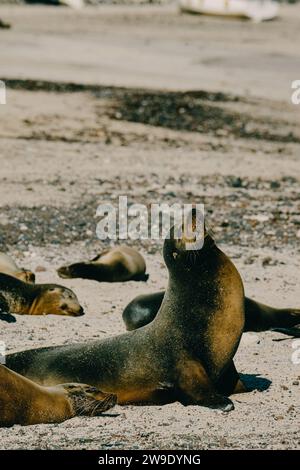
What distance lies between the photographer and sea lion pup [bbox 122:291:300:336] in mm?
7102

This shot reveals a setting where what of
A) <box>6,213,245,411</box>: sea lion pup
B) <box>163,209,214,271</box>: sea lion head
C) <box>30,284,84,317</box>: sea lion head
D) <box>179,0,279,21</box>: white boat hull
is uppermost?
<box>179,0,279,21</box>: white boat hull

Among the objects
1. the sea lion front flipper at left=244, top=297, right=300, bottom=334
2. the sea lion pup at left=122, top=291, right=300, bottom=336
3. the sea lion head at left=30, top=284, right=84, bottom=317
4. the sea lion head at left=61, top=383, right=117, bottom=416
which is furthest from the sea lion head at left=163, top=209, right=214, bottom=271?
the sea lion head at left=30, top=284, right=84, bottom=317

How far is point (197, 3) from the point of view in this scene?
105ft

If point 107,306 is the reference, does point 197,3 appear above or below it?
above

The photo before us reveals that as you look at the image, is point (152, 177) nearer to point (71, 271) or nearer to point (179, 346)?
point (71, 271)

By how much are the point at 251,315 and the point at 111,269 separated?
1.47 m

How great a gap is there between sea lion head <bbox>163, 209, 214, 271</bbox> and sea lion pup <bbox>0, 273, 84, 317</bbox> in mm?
1742

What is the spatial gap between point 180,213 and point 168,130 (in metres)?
4.05

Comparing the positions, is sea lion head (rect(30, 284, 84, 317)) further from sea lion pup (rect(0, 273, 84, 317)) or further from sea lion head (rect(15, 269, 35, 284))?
sea lion head (rect(15, 269, 35, 284))

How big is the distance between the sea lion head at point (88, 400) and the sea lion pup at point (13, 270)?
247 centimetres

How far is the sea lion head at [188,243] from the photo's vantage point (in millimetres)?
5801
